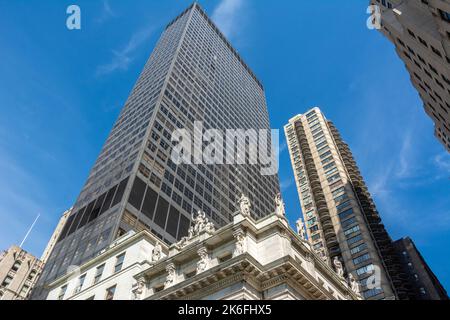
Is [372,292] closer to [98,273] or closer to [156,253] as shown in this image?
[156,253]

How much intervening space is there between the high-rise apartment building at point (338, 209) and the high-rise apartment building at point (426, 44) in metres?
24.3

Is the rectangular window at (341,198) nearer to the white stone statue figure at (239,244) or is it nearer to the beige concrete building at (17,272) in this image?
the white stone statue figure at (239,244)

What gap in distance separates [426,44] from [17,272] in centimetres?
12061

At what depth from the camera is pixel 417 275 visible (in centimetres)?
7656

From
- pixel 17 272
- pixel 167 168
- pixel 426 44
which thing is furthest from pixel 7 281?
pixel 426 44

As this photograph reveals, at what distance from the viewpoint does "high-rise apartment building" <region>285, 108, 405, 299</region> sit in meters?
70.4

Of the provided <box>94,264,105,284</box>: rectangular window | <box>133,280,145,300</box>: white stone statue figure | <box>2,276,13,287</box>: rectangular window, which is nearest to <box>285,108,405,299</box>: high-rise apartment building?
<box>133,280,145,300</box>: white stone statue figure

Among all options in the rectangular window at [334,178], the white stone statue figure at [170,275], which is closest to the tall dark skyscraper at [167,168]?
the rectangular window at [334,178]

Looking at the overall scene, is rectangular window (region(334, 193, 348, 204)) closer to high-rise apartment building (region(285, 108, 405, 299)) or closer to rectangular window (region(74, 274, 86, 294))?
high-rise apartment building (region(285, 108, 405, 299))

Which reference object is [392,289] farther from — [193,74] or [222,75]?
[222,75]

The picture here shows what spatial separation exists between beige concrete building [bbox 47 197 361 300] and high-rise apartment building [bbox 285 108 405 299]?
113 feet

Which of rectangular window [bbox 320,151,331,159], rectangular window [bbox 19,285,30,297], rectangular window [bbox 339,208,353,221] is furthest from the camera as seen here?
rectangular window [bbox 19,285,30,297]

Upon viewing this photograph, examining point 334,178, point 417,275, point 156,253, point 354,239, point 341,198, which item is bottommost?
point 156,253
